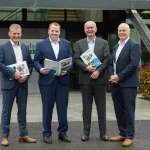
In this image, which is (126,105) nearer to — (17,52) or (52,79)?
(52,79)

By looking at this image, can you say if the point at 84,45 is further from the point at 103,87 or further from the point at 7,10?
the point at 7,10

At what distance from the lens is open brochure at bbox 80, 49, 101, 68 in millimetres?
6787

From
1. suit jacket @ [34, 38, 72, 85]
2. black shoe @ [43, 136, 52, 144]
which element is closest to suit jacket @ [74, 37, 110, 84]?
suit jacket @ [34, 38, 72, 85]

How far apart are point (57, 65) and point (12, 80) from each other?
80 centimetres

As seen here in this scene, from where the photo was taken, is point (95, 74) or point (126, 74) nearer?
point (126, 74)

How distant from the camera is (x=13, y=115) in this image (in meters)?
9.93

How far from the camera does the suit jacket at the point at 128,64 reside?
6537mm

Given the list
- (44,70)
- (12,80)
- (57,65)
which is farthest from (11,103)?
(57,65)

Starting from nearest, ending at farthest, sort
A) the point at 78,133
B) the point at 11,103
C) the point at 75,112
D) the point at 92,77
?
1. the point at 11,103
2. the point at 92,77
3. the point at 78,133
4. the point at 75,112

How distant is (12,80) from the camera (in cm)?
654

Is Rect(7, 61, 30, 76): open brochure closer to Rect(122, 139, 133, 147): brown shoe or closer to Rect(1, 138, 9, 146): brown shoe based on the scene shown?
Rect(1, 138, 9, 146): brown shoe

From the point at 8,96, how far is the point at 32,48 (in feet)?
30.3

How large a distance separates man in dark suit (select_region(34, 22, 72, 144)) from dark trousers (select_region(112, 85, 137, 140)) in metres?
0.91

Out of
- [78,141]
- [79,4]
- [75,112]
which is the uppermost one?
[79,4]
